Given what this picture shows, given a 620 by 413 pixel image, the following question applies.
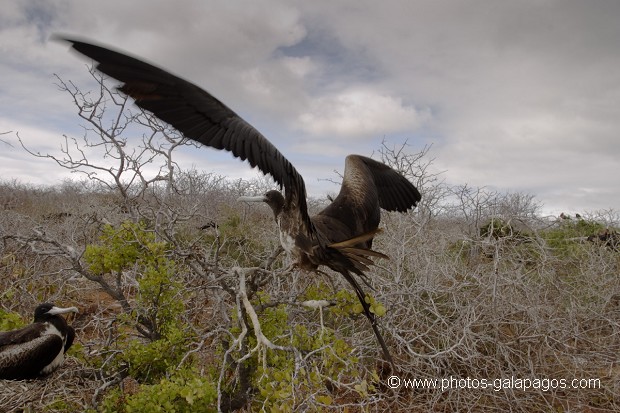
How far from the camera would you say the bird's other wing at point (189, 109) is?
66.2 inches

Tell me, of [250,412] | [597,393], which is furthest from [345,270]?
[597,393]

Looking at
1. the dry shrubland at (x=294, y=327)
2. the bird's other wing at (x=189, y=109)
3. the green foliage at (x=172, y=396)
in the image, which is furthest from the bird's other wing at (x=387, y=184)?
the green foliage at (x=172, y=396)

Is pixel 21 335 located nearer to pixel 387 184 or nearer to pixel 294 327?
pixel 294 327

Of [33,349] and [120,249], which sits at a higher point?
[120,249]

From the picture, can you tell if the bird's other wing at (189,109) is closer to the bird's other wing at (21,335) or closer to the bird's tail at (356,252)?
the bird's tail at (356,252)

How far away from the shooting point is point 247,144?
1861 mm

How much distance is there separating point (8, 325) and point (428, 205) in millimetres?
4121

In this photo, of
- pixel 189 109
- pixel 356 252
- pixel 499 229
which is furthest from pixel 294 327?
pixel 499 229

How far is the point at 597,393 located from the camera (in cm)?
348

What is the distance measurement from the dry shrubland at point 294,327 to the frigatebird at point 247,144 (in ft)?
0.65

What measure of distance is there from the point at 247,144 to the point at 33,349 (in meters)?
1.74

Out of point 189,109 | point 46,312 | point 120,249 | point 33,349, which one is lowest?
point 33,349

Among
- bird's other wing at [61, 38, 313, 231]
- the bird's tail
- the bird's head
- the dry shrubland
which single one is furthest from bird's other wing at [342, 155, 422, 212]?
the bird's head

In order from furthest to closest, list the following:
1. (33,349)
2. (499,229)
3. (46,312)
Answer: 1. (499,229)
2. (46,312)
3. (33,349)
